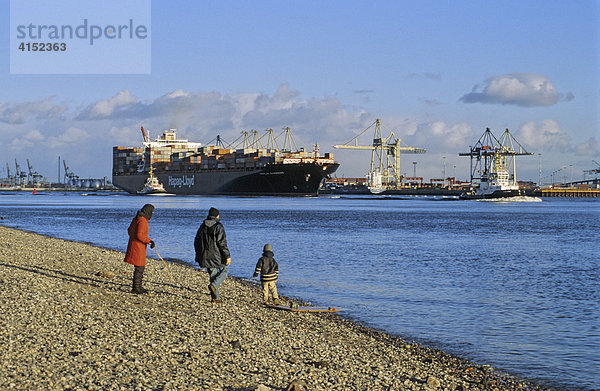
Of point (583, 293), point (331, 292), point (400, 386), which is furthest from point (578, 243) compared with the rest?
point (400, 386)

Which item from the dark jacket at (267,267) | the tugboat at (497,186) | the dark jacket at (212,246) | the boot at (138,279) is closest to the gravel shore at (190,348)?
the boot at (138,279)

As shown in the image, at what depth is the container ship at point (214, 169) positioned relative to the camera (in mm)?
130000

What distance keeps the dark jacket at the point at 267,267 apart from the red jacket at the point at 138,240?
2.44 m

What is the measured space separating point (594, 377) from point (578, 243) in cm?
3208

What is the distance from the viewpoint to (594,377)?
32.7 ft

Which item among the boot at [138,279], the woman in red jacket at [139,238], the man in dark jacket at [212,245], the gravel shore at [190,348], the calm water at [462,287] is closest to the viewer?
the gravel shore at [190,348]

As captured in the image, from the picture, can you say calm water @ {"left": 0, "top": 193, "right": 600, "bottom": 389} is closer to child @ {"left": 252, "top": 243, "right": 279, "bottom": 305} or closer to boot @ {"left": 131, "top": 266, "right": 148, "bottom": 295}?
child @ {"left": 252, "top": 243, "right": 279, "bottom": 305}

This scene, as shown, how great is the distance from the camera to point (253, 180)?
134250 mm

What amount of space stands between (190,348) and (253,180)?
125413 mm

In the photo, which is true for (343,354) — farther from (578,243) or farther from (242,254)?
(578,243)

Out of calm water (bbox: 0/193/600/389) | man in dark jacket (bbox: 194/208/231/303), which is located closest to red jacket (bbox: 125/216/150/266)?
man in dark jacket (bbox: 194/208/231/303)

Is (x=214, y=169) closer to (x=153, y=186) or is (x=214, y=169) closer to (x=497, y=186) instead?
(x=153, y=186)

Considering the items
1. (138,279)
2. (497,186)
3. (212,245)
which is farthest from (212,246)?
(497,186)

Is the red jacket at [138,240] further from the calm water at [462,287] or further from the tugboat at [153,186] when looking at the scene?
the tugboat at [153,186]
